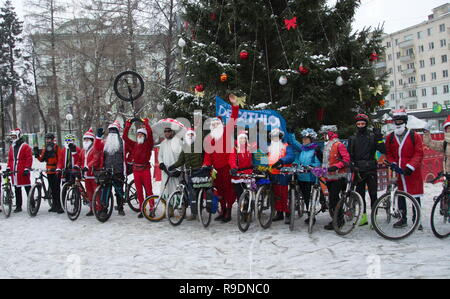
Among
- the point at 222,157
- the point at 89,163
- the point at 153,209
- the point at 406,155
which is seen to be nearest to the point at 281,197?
the point at 222,157

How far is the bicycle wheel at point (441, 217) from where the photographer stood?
6121mm

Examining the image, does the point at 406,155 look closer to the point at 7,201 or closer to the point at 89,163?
the point at 89,163

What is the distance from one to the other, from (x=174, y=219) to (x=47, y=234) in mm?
2379

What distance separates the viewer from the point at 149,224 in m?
8.13

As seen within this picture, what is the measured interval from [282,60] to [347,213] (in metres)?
5.55

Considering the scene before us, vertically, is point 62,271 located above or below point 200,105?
below

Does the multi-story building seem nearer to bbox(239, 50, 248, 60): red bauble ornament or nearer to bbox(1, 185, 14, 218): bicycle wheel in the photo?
bbox(239, 50, 248, 60): red bauble ornament

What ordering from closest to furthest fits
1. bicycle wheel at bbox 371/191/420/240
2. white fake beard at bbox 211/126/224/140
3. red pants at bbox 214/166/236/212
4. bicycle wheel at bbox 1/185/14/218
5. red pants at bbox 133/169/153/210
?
bicycle wheel at bbox 371/191/420/240
white fake beard at bbox 211/126/224/140
red pants at bbox 214/166/236/212
red pants at bbox 133/169/153/210
bicycle wheel at bbox 1/185/14/218

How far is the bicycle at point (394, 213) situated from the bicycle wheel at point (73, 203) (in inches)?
243

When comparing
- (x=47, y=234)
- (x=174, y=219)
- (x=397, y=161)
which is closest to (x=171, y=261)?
(x=174, y=219)

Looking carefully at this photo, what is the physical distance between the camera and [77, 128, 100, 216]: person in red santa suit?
9.21 meters

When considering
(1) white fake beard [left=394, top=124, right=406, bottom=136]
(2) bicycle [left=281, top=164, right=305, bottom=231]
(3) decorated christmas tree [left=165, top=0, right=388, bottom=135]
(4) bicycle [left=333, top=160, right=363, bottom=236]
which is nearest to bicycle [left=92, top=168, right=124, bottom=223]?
(3) decorated christmas tree [left=165, top=0, right=388, bottom=135]

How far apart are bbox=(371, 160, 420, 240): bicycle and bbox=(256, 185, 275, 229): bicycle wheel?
6.25 ft

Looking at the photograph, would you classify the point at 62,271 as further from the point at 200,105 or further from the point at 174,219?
the point at 200,105
